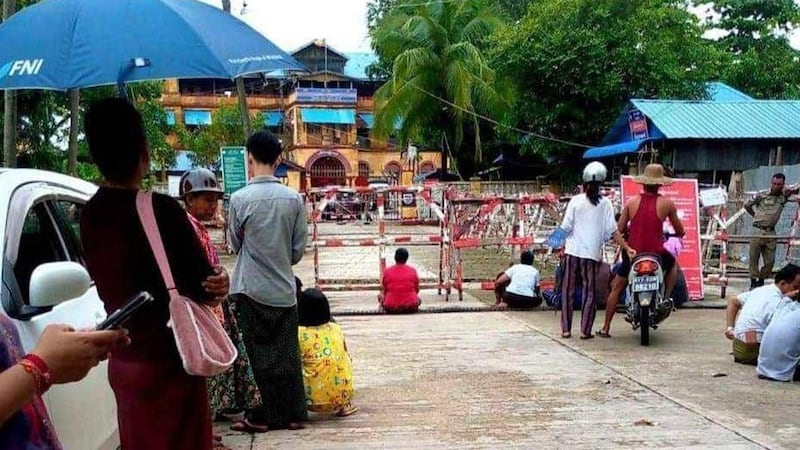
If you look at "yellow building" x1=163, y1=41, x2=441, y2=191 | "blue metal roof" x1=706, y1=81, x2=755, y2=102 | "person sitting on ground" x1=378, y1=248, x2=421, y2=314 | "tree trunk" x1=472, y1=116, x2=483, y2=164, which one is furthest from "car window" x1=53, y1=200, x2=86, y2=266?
"yellow building" x1=163, y1=41, x2=441, y2=191

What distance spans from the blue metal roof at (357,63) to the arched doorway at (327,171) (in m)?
7.26

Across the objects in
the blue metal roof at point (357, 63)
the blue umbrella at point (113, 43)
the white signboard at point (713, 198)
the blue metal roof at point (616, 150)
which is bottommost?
the white signboard at point (713, 198)

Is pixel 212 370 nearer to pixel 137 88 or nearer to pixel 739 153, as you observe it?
pixel 137 88

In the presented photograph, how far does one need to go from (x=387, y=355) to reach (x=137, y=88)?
505 inches

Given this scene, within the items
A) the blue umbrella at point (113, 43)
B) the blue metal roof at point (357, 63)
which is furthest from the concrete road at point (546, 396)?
the blue metal roof at point (357, 63)

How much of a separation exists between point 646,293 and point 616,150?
11873mm

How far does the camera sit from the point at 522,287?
31.2 ft

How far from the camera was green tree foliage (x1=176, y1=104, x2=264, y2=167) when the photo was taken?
125 ft

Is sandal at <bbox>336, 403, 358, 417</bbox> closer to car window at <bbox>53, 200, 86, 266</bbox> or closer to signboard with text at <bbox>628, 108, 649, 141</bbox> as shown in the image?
car window at <bbox>53, 200, 86, 266</bbox>

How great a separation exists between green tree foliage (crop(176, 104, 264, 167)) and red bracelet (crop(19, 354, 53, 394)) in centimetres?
3671

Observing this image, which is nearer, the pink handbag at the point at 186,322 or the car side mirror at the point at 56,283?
the car side mirror at the point at 56,283

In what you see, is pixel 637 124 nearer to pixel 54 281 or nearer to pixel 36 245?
pixel 36 245

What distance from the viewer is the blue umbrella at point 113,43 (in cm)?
393

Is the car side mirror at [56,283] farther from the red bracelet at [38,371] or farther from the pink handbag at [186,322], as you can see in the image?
the red bracelet at [38,371]
